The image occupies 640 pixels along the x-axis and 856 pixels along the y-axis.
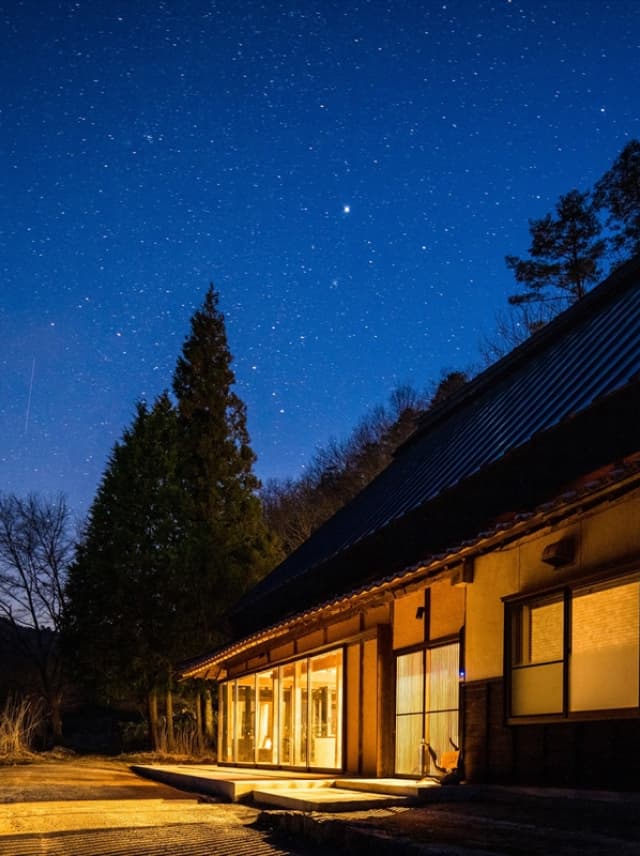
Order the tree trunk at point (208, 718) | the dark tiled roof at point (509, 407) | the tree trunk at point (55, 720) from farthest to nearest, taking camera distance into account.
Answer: the tree trunk at point (55, 720), the tree trunk at point (208, 718), the dark tiled roof at point (509, 407)

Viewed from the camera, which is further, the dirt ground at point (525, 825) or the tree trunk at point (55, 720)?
the tree trunk at point (55, 720)

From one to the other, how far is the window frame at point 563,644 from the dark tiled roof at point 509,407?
1.69m

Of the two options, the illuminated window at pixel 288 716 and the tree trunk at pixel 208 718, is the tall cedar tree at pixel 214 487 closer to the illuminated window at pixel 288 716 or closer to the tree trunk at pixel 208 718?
the tree trunk at pixel 208 718

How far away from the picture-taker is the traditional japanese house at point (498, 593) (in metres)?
7.77

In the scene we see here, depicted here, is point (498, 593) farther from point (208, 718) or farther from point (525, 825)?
point (208, 718)

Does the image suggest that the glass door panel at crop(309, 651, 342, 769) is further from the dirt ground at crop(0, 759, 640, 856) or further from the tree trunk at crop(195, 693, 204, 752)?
the tree trunk at crop(195, 693, 204, 752)

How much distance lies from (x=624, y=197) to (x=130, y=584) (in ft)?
61.6

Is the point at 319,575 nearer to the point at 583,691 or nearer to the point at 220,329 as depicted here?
the point at 583,691

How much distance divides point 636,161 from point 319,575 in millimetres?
17555

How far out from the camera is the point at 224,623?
91.9 feet

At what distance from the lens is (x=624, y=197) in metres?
27.9

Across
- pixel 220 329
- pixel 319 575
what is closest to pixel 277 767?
pixel 319 575

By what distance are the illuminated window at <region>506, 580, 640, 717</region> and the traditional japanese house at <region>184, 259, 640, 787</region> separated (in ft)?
0.05

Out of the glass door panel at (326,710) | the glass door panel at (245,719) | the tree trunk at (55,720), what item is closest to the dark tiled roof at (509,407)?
the glass door panel at (326,710)
